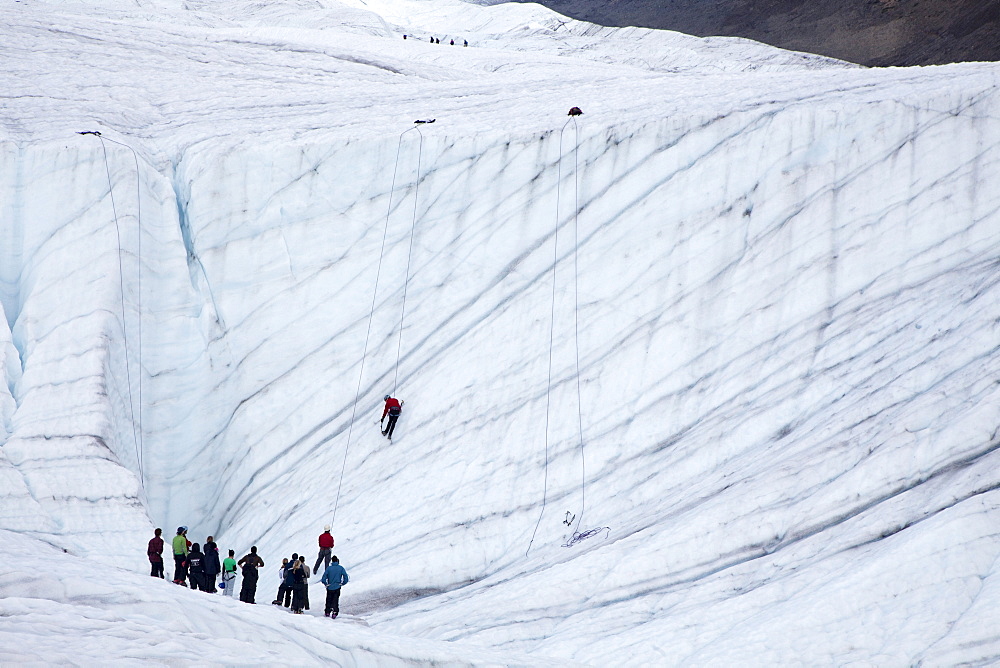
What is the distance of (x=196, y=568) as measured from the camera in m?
12.1

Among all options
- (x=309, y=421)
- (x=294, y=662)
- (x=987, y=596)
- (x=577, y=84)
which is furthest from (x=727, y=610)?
(x=577, y=84)

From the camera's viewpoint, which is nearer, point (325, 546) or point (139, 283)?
point (325, 546)

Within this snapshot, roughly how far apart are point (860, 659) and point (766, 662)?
0.82 meters

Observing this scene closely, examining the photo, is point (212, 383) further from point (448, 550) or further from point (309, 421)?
point (448, 550)

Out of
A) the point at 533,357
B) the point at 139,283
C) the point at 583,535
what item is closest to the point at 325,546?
the point at 583,535

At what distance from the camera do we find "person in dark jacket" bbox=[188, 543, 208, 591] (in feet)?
39.6

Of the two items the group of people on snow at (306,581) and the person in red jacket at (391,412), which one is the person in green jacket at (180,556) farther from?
the person in red jacket at (391,412)

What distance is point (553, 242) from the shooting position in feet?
50.8

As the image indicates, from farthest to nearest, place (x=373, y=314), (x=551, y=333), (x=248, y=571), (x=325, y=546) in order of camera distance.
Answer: (x=373, y=314) < (x=551, y=333) < (x=325, y=546) < (x=248, y=571)

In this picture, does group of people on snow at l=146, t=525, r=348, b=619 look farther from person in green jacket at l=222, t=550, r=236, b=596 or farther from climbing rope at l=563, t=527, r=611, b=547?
climbing rope at l=563, t=527, r=611, b=547

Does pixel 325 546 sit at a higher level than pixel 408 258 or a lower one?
lower

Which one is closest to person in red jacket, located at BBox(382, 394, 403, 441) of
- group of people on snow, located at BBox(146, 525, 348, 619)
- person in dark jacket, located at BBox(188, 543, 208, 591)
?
group of people on snow, located at BBox(146, 525, 348, 619)

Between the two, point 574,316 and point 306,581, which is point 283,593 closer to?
point 306,581

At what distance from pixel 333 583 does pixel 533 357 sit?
4784mm
